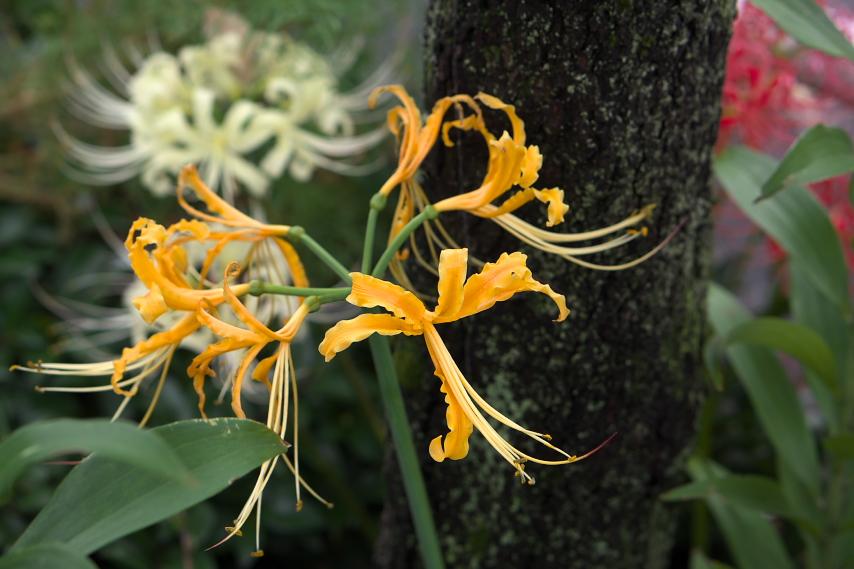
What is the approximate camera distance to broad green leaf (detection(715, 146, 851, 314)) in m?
0.70

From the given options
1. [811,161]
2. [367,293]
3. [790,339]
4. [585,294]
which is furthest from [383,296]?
[790,339]

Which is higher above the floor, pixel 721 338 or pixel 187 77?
pixel 187 77

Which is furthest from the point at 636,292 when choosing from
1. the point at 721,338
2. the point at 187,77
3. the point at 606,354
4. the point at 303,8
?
the point at 187,77

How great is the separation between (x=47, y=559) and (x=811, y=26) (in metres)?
0.59

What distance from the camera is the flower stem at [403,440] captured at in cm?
43

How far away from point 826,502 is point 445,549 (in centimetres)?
46

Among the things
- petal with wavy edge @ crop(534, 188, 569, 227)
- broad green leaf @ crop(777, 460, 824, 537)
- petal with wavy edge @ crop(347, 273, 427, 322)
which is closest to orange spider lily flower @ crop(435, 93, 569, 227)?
petal with wavy edge @ crop(534, 188, 569, 227)

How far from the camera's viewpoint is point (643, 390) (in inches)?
23.8

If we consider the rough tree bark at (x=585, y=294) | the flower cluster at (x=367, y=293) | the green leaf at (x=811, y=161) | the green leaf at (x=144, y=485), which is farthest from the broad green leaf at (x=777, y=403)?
the green leaf at (x=144, y=485)

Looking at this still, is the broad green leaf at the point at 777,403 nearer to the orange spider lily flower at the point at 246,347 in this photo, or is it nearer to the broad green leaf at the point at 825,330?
the broad green leaf at the point at 825,330

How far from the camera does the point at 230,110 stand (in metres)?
1.03

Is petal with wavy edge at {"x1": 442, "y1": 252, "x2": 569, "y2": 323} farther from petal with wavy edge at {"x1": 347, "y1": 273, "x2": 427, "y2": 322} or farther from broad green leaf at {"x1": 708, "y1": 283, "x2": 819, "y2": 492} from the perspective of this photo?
broad green leaf at {"x1": 708, "y1": 283, "x2": 819, "y2": 492}

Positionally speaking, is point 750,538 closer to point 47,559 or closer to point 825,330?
point 825,330

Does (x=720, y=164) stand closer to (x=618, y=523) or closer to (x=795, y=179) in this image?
(x=795, y=179)
